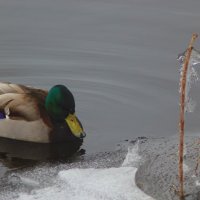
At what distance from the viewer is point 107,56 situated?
953 centimetres

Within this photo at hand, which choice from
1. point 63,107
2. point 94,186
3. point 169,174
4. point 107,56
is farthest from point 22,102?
point 169,174

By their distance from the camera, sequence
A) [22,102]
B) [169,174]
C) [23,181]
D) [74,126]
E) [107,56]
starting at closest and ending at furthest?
[169,174]
[23,181]
[74,126]
[22,102]
[107,56]

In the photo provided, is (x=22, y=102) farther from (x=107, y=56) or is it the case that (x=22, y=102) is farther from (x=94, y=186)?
(x=94, y=186)

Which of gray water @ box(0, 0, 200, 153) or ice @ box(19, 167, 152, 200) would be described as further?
gray water @ box(0, 0, 200, 153)

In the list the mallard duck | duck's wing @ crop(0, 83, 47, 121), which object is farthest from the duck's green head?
duck's wing @ crop(0, 83, 47, 121)

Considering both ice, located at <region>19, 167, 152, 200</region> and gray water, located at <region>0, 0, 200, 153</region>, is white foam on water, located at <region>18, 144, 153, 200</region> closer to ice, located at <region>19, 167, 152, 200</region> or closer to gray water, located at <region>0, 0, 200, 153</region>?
ice, located at <region>19, 167, 152, 200</region>

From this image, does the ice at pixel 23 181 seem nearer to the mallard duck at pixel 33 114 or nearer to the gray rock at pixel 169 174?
the gray rock at pixel 169 174

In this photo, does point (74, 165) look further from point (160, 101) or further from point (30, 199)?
point (160, 101)

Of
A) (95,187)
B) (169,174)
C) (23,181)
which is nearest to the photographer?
(169,174)

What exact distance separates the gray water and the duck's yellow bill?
96mm

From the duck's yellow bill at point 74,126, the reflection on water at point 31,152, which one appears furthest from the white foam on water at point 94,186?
the duck's yellow bill at point 74,126

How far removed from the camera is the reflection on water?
7.27 m

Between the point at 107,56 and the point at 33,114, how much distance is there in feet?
6.12

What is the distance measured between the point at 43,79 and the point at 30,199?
3410mm
